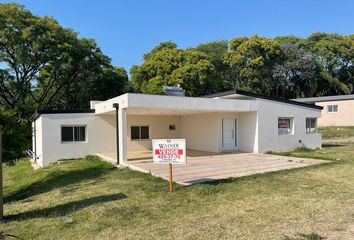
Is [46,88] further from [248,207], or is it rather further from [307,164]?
[248,207]

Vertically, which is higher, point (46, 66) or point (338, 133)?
point (46, 66)

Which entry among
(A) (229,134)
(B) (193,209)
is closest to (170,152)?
(B) (193,209)

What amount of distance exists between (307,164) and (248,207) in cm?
661

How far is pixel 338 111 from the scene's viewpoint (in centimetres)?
3231

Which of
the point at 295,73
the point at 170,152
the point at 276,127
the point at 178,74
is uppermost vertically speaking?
the point at 295,73

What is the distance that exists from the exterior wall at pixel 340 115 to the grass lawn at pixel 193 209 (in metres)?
24.7

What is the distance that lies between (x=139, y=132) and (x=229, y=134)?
18.9 ft

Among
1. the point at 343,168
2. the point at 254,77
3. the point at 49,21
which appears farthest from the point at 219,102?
the point at 254,77

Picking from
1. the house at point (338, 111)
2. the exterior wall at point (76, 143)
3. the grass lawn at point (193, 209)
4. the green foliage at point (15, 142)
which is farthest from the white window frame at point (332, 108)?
the green foliage at point (15, 142)

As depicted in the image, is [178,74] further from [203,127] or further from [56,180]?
[56,180]

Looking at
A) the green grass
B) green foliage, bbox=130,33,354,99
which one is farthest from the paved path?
green foliage, bbox=130,33,354,99

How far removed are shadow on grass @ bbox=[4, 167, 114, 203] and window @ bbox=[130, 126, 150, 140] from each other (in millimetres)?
6556

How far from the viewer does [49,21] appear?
83.0 ft

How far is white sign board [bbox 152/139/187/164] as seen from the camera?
7.82m
